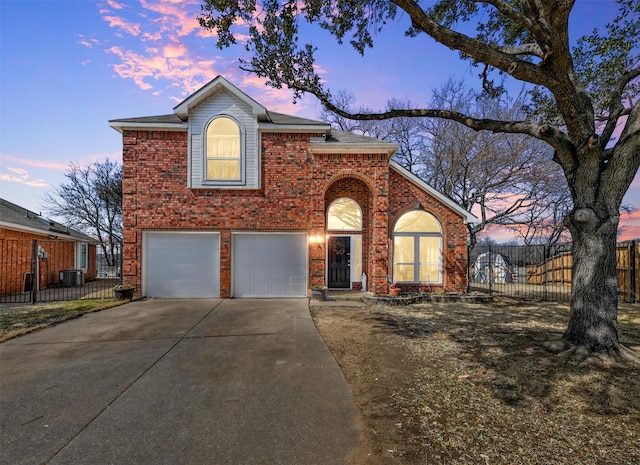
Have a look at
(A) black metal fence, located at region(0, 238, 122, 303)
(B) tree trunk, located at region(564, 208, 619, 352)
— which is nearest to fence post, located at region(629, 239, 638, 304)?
(B) tree trunk, located at region(564, 208, 619, 352)

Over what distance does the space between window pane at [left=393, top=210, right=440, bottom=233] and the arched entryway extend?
51.3 inches

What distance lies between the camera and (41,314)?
812cm

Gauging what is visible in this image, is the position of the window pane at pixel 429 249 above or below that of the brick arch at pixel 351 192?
below

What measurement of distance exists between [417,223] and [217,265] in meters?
7.68

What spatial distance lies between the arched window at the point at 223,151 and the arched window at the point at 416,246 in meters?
6.42

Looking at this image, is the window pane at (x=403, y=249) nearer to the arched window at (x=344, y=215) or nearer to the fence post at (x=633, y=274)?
the arched window at (x=344, y=215)

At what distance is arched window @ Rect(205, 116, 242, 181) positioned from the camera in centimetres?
1080

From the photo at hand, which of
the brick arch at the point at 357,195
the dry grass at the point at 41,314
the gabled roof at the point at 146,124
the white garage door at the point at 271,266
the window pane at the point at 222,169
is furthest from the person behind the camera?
the brick arch at the point at 357,195

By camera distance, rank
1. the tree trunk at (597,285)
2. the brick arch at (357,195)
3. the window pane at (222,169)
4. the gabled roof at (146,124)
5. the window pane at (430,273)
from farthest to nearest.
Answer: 1. the brick arch at (357,195)
2. the window pane at (430,273)
3. the window pane at (222,169)
4. the gabled roof at (146,124)
5. the tree trunk at (597,285)

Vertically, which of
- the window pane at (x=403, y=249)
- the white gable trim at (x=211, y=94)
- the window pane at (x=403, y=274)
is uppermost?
the white gable trim at (x=211, y=94)

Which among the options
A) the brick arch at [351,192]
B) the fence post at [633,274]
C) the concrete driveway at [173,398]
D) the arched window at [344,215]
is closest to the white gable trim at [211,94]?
the brick arch at [351,192]

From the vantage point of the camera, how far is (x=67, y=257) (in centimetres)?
1574

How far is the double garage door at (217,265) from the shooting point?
428 inches

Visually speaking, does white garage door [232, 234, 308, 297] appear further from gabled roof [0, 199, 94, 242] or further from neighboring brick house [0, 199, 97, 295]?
gabled roof [0, 199, 94, 242]
